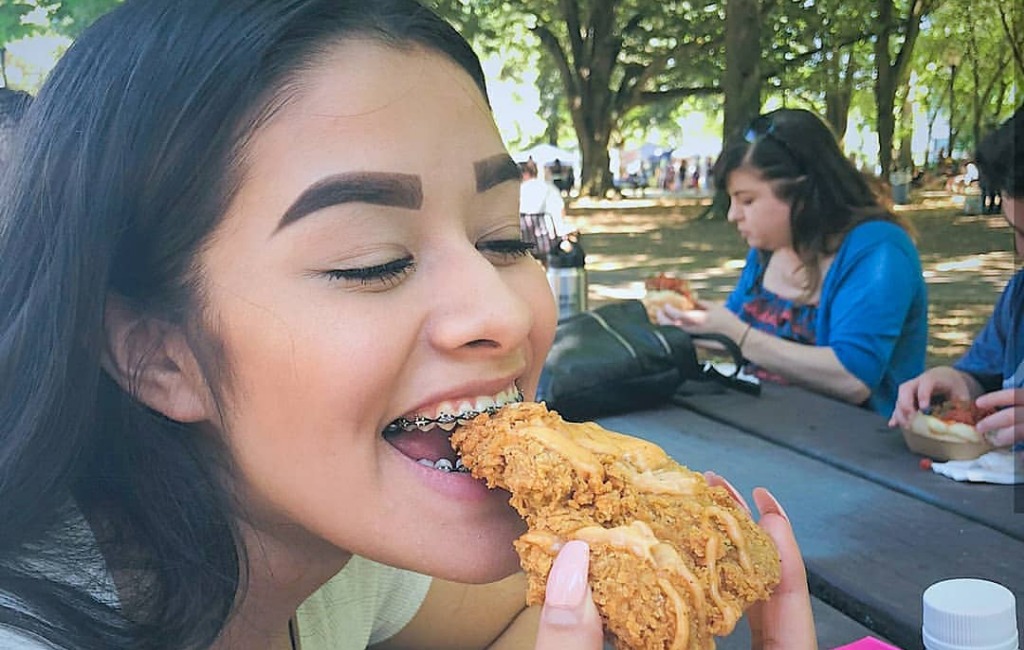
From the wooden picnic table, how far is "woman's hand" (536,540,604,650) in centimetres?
76

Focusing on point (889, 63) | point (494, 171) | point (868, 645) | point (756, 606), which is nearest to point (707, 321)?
point (868, 645)

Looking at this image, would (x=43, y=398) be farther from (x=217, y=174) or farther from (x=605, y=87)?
(x=605, y=87)

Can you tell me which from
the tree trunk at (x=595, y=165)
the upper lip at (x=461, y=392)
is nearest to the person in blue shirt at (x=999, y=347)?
the upper lip at (x=461, y=392)

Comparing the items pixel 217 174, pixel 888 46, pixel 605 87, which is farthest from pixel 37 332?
pixel 605 87

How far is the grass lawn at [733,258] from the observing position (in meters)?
9.65

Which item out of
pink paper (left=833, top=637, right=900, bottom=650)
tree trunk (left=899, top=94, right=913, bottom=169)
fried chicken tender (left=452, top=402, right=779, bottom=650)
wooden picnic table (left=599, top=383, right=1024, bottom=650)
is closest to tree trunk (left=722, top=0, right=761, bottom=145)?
tree trunk (left=899, top=94, right=913, bottom=169)

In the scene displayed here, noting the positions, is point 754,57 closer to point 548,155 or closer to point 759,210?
point 548,155

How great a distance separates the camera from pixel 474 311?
114cm

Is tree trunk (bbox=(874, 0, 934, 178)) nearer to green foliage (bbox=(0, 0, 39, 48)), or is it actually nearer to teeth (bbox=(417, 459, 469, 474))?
green foliage (bbox=(0, 0, 39, 48))

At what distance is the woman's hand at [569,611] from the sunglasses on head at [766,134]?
330 centimetres

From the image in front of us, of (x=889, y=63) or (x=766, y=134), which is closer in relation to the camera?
(x=766, y=134)

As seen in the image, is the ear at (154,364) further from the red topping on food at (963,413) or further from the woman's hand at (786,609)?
the red topping on food at (963,413)

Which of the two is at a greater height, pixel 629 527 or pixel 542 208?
pixel 542 208

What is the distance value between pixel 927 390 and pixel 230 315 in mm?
2378
